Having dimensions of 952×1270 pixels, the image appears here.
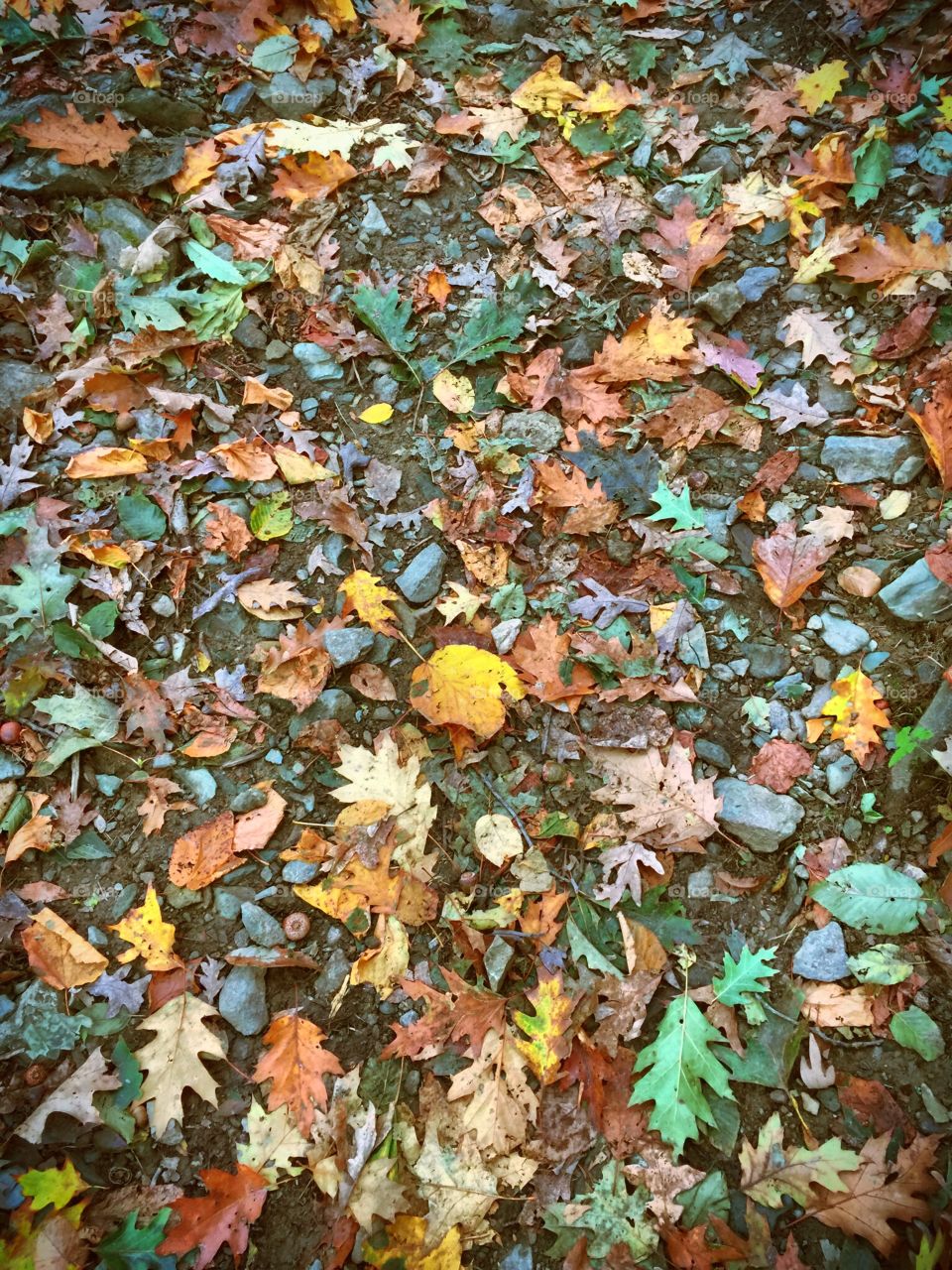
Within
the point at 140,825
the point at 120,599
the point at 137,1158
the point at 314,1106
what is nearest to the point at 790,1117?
the point at 314,1106

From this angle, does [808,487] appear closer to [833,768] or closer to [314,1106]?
[833,768]

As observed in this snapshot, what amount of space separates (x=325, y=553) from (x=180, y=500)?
554 mm

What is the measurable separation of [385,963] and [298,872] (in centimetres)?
37

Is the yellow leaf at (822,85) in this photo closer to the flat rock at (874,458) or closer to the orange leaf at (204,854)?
the flat rock at (874,458)

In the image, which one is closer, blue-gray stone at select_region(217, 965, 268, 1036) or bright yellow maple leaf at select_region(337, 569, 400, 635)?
blue-gray stone at select_region(217, 965, 268, 1036)

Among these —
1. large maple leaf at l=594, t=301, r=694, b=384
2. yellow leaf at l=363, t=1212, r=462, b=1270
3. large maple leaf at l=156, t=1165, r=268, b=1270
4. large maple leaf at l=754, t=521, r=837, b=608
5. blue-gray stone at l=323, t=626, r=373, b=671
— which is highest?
large maple leaf at l=594, t=301, r=694, b=384

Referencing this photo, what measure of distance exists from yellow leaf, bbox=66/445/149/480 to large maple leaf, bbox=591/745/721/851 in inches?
74.4

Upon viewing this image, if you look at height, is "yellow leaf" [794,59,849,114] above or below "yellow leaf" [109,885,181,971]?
above

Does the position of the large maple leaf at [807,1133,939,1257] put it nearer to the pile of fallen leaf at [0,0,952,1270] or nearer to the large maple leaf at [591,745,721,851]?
the pile of fallen leaf at [0,0,952,1270]

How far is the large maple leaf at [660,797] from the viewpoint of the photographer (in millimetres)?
2275

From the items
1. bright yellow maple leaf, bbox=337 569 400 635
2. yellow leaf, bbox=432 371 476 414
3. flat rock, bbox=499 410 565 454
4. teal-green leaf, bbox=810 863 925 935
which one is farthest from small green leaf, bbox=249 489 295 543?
teal-green leaf, bbox=810 863 925 935

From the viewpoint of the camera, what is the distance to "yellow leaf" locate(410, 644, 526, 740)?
2.40 m

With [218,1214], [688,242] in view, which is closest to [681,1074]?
[218,1214]

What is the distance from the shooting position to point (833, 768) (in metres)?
2.33
